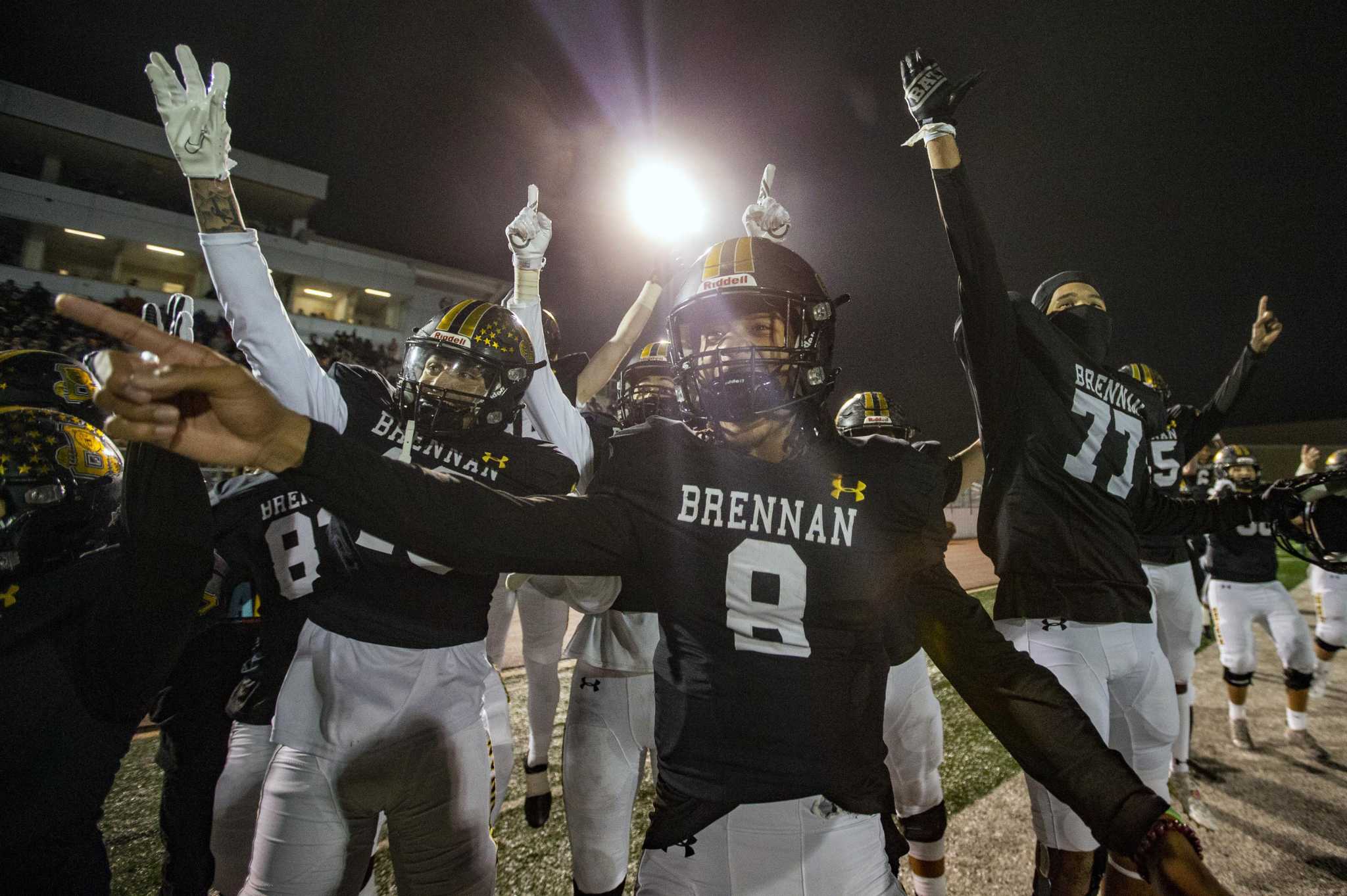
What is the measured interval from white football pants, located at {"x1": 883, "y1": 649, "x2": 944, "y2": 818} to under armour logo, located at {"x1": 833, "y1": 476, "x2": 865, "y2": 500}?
182cm

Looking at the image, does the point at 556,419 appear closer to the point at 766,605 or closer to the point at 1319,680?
the point at 766,605

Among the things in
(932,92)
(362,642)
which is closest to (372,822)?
(362,642)

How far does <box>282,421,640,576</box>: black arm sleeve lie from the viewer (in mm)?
1090

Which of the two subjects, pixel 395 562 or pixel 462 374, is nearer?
pixel 395 562

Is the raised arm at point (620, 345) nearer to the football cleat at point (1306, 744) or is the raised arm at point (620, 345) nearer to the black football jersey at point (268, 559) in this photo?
the black football jersey at point (268, 559)

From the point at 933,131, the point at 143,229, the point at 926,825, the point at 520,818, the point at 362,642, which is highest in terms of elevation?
the point at 143,229

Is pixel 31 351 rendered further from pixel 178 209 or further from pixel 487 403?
pixel 178 209

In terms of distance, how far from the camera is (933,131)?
2510mm

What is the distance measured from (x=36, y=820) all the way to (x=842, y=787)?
7.39 ft

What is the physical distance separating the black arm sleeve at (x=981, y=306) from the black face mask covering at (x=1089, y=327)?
1.79ft

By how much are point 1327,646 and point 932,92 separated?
8565 millimetres

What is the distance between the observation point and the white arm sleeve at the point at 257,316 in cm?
211

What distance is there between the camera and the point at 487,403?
→ 8.55 feet

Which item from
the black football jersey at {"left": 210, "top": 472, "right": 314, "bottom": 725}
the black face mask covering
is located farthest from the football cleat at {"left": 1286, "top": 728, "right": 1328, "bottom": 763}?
the black football jersey at {"left": 210, "top": 472, "right": 314, "bottom": 725}
